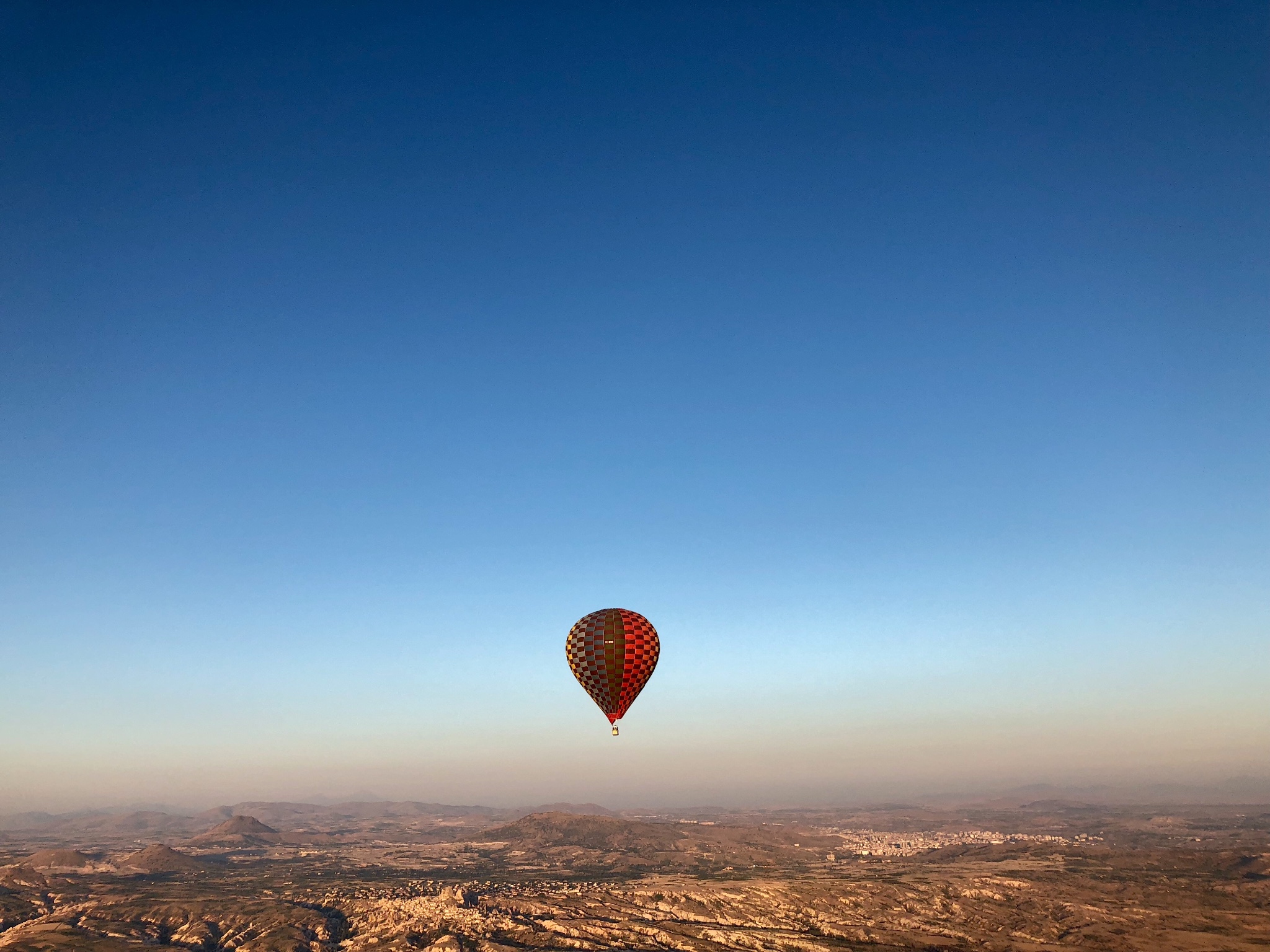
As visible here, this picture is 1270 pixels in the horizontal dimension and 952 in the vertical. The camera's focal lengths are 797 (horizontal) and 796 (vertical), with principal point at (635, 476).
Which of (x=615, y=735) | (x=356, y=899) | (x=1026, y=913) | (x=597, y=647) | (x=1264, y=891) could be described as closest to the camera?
(x=615, y=735)

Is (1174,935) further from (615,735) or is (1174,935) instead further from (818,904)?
(615,735)

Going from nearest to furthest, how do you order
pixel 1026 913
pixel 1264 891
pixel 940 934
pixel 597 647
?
pixel 597 647, pixel 940 934, pixel 1026 913, pixel 1264 891

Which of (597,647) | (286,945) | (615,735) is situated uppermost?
(597,647)

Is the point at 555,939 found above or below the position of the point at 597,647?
below

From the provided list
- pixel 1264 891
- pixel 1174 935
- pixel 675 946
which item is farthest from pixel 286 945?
pixel 1264 891
